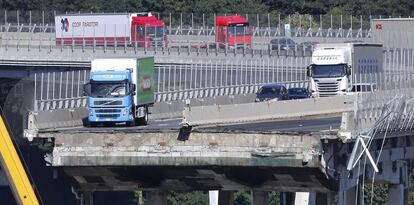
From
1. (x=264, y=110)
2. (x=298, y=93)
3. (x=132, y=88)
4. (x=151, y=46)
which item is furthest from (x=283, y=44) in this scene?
(x=264, y=110)

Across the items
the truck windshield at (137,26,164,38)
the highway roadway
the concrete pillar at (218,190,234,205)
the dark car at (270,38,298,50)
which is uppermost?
Result: the truck windshield at (137,26,164,38)

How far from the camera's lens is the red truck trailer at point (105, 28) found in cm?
15500

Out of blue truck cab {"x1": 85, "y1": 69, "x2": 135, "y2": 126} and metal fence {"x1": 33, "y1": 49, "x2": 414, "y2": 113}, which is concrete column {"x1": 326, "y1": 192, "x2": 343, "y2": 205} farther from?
blue truck cab {"x1": 85, "y1": 69, "x2": 135, "y2": 126}

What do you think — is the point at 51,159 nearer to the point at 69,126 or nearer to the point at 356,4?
the point at 69,126

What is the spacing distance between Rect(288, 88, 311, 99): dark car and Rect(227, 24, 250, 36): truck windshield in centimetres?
4418

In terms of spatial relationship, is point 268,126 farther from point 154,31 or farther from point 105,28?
point 105,28

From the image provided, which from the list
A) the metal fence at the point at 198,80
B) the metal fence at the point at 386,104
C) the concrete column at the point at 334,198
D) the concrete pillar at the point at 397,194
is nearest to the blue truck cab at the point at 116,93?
the metal fence at the point at 198,80

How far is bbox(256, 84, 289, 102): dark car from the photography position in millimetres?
108750

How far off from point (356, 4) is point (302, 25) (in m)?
17.5

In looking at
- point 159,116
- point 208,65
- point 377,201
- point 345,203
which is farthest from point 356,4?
point 345,203

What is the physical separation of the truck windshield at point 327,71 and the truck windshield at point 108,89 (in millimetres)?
19403

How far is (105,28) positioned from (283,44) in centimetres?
1796

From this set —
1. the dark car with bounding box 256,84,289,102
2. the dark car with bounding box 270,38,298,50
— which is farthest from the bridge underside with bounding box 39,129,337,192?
the dark car with bounding box 270,38,298,50

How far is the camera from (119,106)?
8962 centimetres
